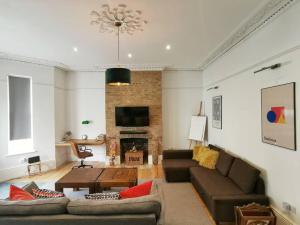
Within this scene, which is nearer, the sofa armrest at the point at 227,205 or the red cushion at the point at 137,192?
the red cushion at the point at 137,192

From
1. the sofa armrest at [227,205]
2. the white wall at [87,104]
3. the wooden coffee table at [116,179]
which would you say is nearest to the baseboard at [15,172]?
the white wall at [87,104]

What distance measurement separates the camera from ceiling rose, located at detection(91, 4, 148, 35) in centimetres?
289

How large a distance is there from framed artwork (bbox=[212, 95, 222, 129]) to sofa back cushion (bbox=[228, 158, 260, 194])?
144 centimetres

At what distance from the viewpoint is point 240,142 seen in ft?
12.9

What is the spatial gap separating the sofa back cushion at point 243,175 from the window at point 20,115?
5.15 m

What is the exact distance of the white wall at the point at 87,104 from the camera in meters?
6.71

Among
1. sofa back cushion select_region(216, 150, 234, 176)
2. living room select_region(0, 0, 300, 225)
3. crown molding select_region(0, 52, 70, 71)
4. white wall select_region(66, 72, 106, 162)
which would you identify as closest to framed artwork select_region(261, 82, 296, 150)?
living room select_region(0, 0, 300, 225)

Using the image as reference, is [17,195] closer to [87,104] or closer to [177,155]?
[177,155]

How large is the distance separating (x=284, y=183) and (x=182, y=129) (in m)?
4.13

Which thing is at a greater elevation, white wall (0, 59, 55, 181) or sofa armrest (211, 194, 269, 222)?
white wall (0, 59, 55, 181)

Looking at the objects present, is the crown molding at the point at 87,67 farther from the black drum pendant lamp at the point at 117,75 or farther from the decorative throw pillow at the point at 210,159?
the decorative throw pillow at the point at 210,159

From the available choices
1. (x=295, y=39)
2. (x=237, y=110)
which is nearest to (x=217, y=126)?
(x=237, y=110)

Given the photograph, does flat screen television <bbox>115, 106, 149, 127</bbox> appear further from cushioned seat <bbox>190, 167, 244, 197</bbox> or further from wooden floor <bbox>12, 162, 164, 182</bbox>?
cushioned seat <bbox>190, 167, 244, 197</bbox>

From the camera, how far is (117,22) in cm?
321
